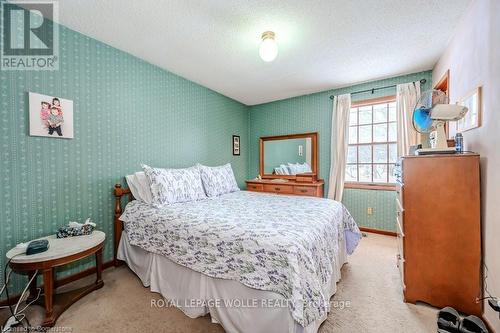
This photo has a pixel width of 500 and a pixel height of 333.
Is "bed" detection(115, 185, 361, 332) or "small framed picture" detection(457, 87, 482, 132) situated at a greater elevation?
"small framed picture" detection(457, 87, 482, 132)

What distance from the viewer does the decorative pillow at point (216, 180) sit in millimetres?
2840

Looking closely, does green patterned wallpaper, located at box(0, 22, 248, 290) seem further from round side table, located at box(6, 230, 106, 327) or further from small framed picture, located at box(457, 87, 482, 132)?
small framed picture, located at box(457, 87, 482, 132)

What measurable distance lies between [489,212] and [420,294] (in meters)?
0.83

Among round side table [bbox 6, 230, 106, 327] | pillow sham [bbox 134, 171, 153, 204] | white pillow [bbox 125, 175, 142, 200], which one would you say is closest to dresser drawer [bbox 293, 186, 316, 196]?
pillow sham [bbox 134, 171, 153, 204]

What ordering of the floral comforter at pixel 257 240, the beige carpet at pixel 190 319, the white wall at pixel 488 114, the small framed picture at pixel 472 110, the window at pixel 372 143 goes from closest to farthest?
1. the floral comforter at pixel 257 240
2. the white wall at pixel 488 114
3. the beige carpet at pixel 190 319
4. the small framed picture at pixel 472 110
5. the window at pixel 372 143

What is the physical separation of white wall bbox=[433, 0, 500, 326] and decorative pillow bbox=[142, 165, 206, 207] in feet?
8.53

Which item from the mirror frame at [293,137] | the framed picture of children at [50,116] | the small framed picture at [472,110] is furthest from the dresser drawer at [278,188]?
the framed picture of children at [50,116]

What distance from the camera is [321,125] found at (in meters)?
3.85

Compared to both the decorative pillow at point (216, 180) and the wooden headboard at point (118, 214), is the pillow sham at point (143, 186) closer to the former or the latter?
the wooden headboard at point (118, 214)

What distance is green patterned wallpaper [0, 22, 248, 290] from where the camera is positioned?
1753mm

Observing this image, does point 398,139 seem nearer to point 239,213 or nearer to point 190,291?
point 239,213

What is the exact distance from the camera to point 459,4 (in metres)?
1.72

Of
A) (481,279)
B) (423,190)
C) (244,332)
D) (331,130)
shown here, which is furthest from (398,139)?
(244,332)

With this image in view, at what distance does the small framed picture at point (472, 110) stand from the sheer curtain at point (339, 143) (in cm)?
166
